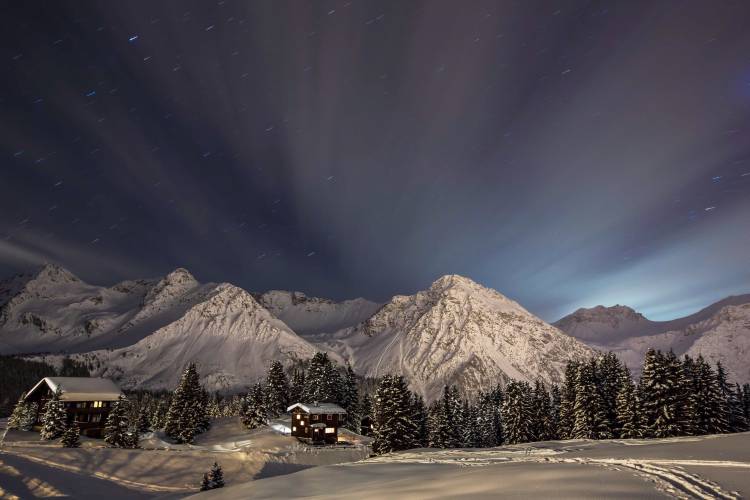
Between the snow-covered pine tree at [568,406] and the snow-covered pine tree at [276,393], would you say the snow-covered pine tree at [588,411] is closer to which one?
the snow-covered pine tree at [568,406]

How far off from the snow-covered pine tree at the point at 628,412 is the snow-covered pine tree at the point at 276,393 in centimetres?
6218

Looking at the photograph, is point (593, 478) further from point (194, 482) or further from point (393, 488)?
point (194, 482)

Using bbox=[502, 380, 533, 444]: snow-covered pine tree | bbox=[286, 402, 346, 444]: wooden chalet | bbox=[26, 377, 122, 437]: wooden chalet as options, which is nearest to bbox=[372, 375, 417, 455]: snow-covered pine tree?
bbox=[502, 380, 533, 444]: snow-covered pine tree

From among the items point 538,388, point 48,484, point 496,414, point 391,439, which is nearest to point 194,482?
point 48,484

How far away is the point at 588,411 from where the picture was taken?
181 feet

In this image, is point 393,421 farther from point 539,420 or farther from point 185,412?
point 185,412

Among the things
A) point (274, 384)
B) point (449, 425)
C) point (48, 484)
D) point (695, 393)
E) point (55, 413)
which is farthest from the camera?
point (274, 384)

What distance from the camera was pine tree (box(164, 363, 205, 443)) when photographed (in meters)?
69.8

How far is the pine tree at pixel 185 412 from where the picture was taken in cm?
6981

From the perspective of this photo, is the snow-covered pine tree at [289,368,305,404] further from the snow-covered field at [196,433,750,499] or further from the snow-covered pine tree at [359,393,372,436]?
the snow-covered field at [196,433,750,499]

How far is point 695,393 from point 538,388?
77.7ft

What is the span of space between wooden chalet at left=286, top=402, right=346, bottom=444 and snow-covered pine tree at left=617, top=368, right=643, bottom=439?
44.5 metres

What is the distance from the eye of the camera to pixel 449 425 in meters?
64.4

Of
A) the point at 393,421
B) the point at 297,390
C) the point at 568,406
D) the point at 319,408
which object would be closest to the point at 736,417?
the point at 568,406
